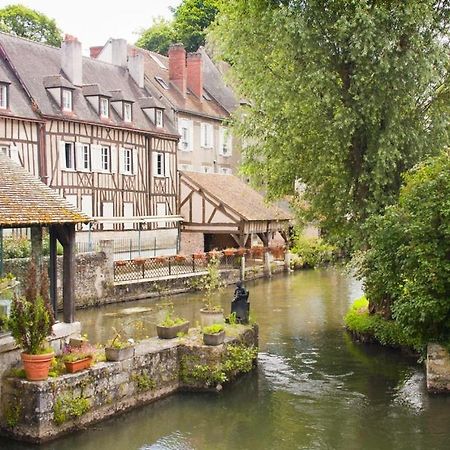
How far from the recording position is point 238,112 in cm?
1903

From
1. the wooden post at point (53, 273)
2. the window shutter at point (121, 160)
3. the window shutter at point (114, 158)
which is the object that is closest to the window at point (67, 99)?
the window shutter at point (114, 158)

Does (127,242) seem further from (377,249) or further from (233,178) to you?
(377,249)

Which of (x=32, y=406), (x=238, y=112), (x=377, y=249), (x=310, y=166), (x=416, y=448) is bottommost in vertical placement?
(x=416, y=448)

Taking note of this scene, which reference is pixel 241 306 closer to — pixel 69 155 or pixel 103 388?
pixel 103 388

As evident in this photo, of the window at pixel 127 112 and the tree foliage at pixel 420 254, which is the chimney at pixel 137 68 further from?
the tree foliage at pixel 420 254

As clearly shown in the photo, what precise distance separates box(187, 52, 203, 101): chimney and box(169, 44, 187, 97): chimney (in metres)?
1.79

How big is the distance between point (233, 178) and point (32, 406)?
2714 cm

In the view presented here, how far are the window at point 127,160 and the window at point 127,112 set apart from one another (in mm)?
1374

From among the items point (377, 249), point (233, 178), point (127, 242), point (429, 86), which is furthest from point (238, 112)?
point (233, 178)

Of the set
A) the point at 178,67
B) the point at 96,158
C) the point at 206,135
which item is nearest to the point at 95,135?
the point at 96,158

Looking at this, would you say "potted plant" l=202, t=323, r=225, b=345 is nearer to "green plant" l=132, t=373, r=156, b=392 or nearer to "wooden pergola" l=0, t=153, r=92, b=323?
"green plant" l=132, t=373, r=156, b=392

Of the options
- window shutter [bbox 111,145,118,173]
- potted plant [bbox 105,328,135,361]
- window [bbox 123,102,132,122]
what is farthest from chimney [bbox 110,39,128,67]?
potted plant [bbox 105,328,135,361]

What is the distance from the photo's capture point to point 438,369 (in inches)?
508

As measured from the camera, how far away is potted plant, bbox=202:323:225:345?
1296cm
